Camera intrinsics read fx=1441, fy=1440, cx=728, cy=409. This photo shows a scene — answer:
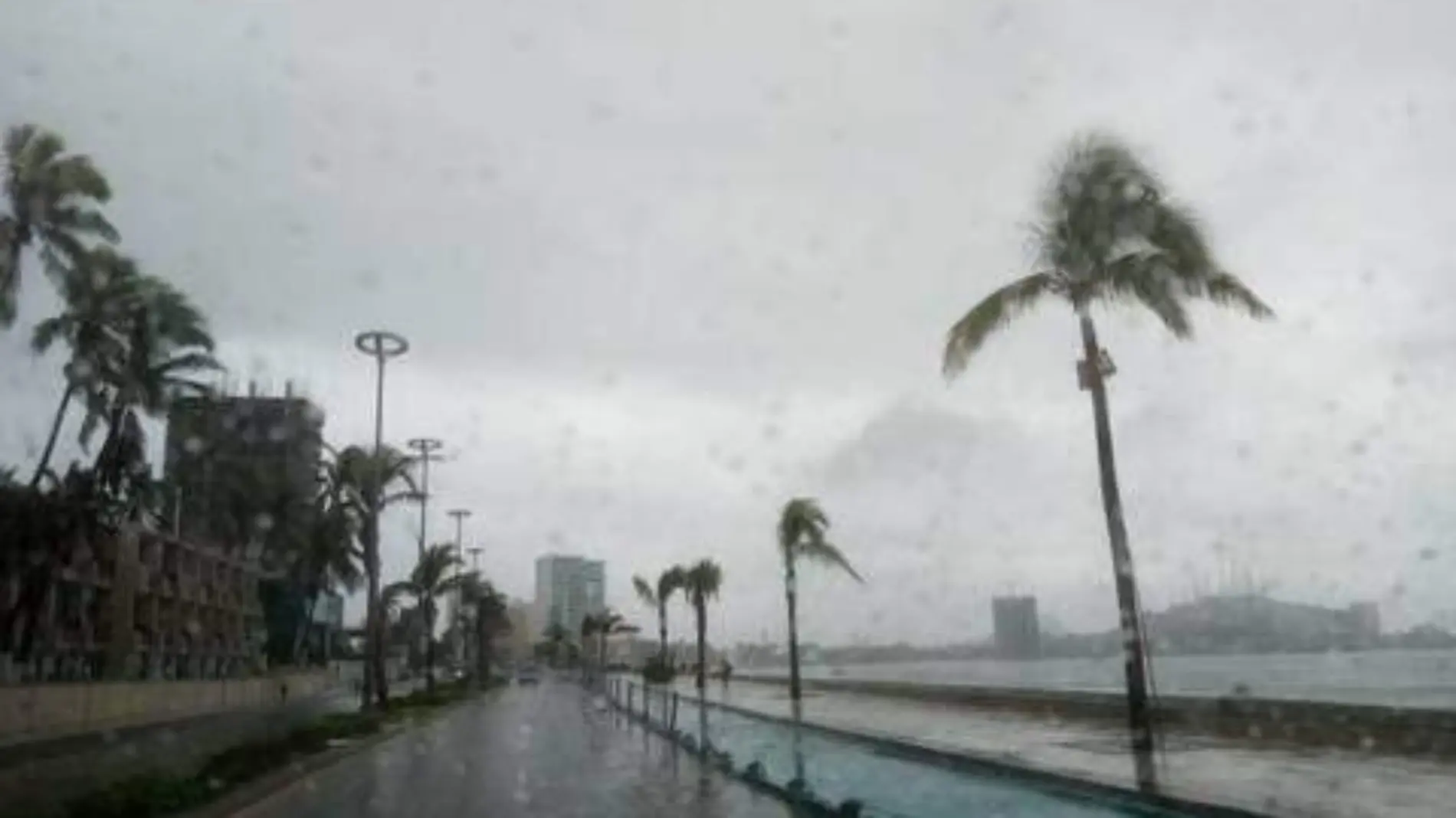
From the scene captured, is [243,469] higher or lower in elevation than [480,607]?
higher

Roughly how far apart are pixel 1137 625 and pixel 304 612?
87.7m

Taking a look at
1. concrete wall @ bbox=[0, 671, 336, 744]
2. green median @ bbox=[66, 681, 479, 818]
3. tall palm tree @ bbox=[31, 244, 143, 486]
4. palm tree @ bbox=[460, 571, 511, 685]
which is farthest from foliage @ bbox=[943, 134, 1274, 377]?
palm tree @ bbox=[460, 571, 511, 685]

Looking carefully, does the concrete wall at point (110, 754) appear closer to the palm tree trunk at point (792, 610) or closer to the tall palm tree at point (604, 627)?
the palm tree trunk at point (792, 610)

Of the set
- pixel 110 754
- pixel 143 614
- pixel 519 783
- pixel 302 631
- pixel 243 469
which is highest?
pixel 243 469

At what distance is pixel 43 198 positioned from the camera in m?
40.6

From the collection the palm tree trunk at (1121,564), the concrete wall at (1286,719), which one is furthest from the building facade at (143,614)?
the palm tree trunk at (1121,564)

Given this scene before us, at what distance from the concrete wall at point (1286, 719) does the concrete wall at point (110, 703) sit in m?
23.7

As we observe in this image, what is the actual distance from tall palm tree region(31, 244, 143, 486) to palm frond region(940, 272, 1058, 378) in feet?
110

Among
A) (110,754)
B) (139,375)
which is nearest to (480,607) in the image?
(139,375)

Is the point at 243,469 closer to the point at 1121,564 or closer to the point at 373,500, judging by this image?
the point at 373,500

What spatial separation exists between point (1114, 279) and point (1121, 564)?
12.2ft

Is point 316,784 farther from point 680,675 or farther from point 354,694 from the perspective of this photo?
point 680,675

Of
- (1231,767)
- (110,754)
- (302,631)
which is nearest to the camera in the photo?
(1231,767)

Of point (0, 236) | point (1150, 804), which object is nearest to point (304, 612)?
point (0, 236)
